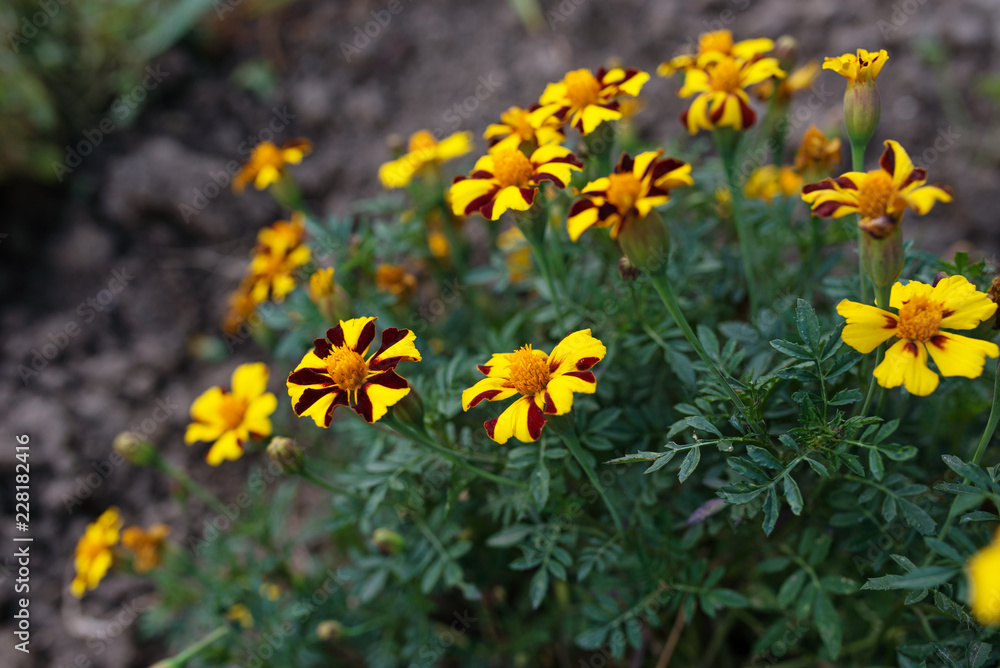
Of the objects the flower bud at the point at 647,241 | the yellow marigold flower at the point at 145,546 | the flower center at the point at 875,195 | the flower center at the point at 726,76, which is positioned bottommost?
the yellow marigold flower at the point at 145,546

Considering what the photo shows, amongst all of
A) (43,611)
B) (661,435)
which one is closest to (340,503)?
(661,435)

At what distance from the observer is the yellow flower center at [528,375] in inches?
39.4

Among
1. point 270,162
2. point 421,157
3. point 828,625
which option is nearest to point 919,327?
Result: point 828,625

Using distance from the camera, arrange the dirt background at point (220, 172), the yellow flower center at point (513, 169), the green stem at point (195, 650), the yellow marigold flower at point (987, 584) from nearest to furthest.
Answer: the yellow marigold flower at point (987, 584), the yellow flower center at point (513, 169), the green stem at point (195, 650), the dirt background at point (220, 172)

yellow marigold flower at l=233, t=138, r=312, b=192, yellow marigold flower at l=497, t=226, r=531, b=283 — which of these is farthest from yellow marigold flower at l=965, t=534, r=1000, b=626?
yellow marigold flower at l=233, t=138, r=312, b=192

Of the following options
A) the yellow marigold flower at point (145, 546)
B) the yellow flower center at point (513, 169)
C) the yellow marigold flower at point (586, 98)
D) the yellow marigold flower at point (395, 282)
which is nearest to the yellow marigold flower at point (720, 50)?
the yellow marigold flower at point (586, 98)

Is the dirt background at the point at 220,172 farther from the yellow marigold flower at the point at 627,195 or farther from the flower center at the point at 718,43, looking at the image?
the yellow marigold flower at the point at 627,195

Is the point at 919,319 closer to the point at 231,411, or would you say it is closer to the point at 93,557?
the point at 231,411

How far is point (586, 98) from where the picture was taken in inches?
47.2

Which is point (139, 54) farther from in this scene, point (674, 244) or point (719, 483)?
point (719, 483)

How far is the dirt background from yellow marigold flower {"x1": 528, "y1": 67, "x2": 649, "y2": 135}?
1.38 m

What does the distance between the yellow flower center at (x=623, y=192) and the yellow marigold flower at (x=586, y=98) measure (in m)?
0.19

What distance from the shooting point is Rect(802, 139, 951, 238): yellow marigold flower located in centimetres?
91

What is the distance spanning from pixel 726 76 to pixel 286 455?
Answer: 1.00m
